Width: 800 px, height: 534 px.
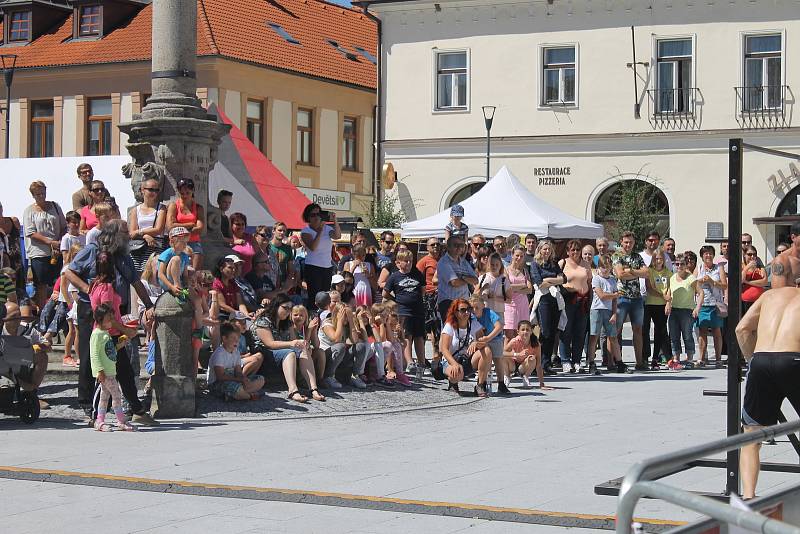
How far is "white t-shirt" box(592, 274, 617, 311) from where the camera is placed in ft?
64.3

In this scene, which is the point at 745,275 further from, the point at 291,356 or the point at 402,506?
the point at 402,506

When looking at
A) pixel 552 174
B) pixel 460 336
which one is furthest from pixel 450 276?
pixel 552 174

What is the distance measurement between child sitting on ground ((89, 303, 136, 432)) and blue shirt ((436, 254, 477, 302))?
5773 mm

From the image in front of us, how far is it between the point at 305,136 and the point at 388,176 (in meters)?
7.77

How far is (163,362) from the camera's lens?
13.3 metres

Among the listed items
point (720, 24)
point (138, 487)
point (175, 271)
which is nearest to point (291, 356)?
point (175, 271)

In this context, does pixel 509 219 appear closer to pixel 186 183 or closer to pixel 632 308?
pixel 632 308

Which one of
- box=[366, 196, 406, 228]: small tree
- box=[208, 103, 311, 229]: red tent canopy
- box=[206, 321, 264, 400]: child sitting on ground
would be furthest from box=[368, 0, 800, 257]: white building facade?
box=[206, 321, 264, 400]: child sitting on ground

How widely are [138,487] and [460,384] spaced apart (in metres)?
7.39

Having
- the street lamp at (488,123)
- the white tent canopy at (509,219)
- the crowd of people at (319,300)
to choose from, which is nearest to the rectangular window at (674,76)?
the street lamp at (488,123)

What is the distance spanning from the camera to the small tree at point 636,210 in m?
38.2

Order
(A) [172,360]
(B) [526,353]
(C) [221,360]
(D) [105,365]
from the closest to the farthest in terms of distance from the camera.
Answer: (D) [105,365]
(A) [172,360]
(C) [221,360]
(B) [526,353]

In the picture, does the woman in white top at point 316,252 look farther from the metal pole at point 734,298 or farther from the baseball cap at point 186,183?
the metal pole at point 734,298

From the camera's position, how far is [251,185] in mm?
22094
